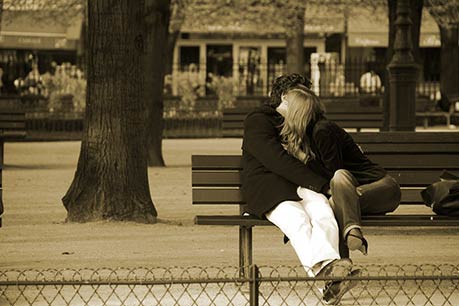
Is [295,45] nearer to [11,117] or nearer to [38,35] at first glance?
[38,35]

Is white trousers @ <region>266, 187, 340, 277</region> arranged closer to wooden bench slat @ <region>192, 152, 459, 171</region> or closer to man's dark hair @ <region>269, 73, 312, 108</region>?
man's dark hair @ <region>269, 73, 312, 108</region>

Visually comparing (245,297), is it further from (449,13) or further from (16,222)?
(449,13)

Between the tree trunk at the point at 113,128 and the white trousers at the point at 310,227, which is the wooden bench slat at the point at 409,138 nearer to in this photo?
the white trousers at the point at 310,227

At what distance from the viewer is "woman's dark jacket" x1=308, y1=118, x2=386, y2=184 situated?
8992 mm

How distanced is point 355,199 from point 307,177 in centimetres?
33

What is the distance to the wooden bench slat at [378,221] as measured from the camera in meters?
8.98

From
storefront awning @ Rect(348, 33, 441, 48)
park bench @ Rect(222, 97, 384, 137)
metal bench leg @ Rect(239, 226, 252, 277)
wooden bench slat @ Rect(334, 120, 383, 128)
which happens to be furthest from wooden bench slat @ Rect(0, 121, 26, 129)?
storefront awning @ Rect(348, 33, 441, 48)

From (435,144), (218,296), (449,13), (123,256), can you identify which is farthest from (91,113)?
(449,13)

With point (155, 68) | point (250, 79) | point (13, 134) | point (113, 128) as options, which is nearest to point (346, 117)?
point (155, 68)

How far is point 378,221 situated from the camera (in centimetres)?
905

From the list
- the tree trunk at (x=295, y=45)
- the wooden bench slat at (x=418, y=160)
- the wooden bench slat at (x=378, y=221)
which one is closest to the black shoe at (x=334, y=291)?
the wooden bench slat at (x=378, y=221)

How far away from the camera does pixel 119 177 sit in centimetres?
1302

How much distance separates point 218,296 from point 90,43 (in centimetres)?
499

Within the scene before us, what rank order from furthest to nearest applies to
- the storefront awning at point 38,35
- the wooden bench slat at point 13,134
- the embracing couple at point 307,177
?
the storefront awning at point 38,35, the wooden bench slat at point 13,134, the embracing couple at point 307,177
